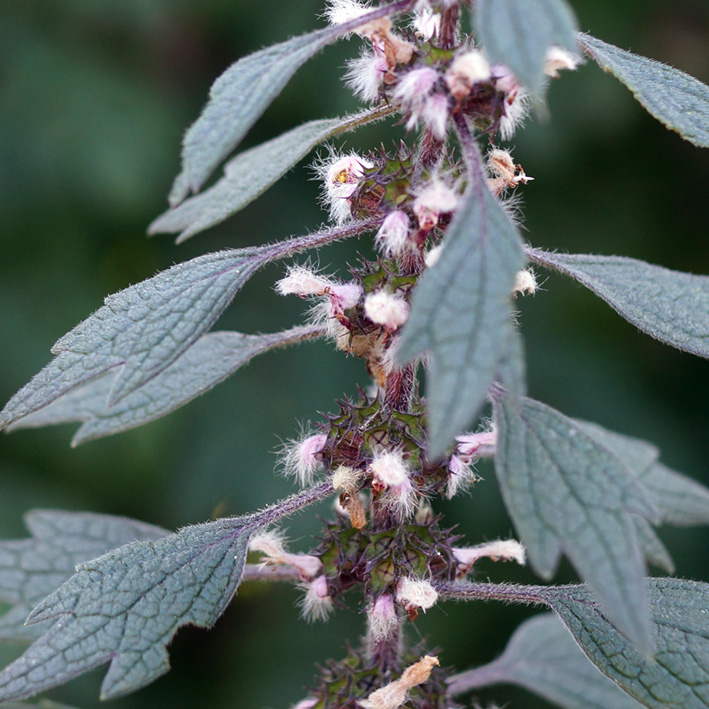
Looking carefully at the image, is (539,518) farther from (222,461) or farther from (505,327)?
(222,461)

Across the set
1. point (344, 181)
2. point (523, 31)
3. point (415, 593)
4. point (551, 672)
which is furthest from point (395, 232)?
point (551, 672)

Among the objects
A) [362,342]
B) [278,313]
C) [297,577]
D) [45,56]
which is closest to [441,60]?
[362,342]

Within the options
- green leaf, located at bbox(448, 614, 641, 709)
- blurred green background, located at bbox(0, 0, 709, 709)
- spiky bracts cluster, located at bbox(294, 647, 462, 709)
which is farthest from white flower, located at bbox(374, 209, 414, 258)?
blurred green background, located at bbox(0, 0, 709, 709)

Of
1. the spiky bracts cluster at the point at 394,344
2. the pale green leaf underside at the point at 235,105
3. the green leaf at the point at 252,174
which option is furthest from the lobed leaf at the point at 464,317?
the green leaf at the point at 252,174

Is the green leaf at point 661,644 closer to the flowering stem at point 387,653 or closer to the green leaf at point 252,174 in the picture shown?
the flowering stem at point 387,653

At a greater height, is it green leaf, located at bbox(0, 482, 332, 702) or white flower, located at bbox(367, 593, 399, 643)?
green leaf, located at bbox(0, 482, 332, 702)

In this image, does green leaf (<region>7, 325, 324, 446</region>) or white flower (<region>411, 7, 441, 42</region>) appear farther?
green leaf (<region>7, 325, 324, 446</region>)

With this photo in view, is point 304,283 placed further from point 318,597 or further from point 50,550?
point 50,550

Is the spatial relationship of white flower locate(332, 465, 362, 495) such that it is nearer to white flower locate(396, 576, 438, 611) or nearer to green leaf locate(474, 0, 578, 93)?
white flower locate(396, 576, 438, 611)
